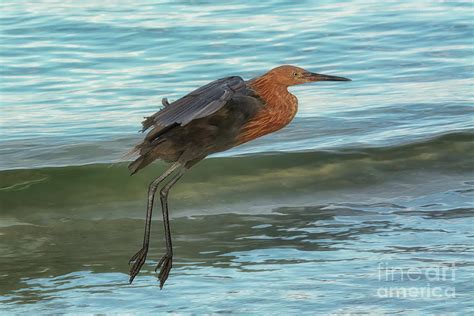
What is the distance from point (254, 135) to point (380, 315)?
1.26m

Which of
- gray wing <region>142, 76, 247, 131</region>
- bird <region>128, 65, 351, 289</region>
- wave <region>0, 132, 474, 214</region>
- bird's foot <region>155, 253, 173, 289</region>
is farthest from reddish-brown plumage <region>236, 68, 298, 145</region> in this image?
wave <region>0, 132, 474, 214</region>

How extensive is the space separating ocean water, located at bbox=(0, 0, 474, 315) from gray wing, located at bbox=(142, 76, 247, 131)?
717 mm

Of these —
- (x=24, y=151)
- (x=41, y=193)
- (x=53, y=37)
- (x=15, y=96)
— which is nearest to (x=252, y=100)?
(x=41, y=193)

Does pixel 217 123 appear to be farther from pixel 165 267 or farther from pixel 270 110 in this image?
pixel 165 267

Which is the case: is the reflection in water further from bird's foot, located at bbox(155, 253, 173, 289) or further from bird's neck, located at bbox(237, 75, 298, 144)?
bird's neck, located at bbox(237, 75, 298, 144)

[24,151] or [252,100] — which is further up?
[252,100]

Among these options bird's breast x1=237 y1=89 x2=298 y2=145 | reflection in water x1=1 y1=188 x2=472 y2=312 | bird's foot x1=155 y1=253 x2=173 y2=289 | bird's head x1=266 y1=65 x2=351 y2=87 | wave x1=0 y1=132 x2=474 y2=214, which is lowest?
wave x1=0 y1=132 x2=474 y2=214

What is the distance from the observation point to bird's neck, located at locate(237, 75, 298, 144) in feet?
23.4

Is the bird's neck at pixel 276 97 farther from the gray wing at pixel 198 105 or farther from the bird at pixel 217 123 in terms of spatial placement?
the gray wing at pixel 198 105

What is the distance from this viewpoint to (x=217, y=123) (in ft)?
23.0

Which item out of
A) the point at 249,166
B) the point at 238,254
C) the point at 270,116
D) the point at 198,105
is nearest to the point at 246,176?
the point at 249,166

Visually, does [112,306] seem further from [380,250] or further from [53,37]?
[53,37]

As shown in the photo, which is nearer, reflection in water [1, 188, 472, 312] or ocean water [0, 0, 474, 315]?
reflection in water [1, 188, 472, 312]

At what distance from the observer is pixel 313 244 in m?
8.05
